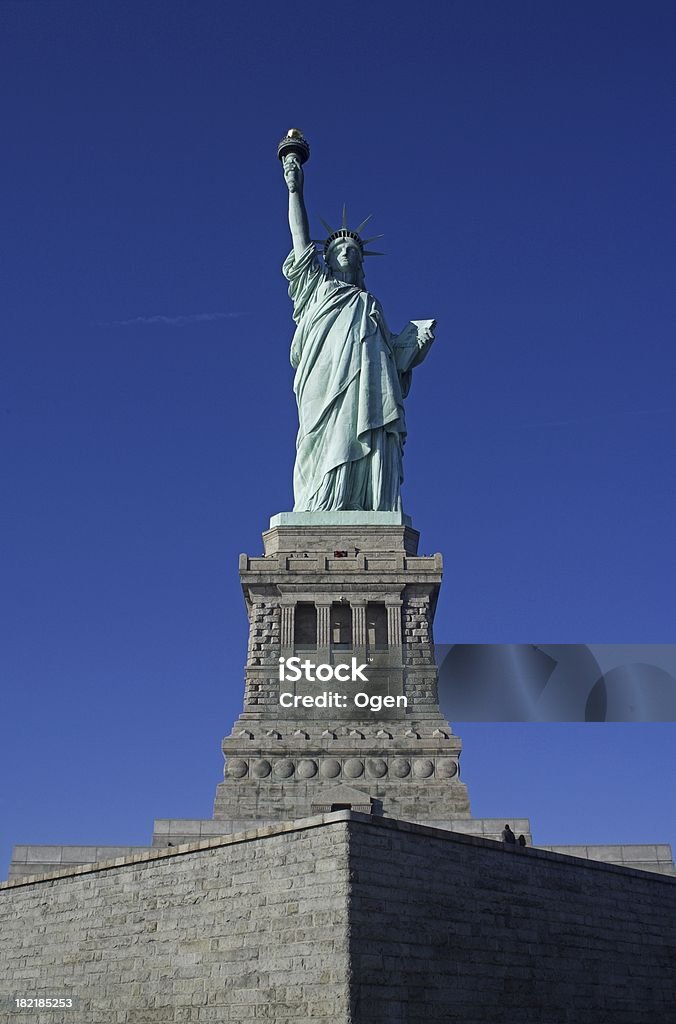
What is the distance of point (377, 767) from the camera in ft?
Result: 81.6

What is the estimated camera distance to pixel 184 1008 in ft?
50.1

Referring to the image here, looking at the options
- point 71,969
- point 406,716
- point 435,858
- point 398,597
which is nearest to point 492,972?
point 435,858

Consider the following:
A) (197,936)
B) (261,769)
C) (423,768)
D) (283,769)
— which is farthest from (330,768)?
(197,936)

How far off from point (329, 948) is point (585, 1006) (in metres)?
5.11

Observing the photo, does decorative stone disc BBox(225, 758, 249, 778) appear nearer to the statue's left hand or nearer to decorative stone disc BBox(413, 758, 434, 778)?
decorative stone disc BBox(413, 758, 434, 778)

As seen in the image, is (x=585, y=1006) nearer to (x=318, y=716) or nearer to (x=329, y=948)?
(x=329, y=948)

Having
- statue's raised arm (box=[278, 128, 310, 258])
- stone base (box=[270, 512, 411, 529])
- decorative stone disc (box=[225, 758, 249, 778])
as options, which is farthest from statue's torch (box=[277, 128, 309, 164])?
decorative stone disc (box=[225, 758, 249, 778])

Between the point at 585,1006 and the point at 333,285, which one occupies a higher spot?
the point at 333,285

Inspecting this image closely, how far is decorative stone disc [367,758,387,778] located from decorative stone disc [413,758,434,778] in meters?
0.73

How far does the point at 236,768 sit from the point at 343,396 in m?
12.5

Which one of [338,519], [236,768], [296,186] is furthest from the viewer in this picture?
[296,186]

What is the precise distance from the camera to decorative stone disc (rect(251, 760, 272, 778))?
2481cm

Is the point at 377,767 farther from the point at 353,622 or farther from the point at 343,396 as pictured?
the point at 343,396

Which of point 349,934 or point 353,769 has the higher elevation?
point 353,769
